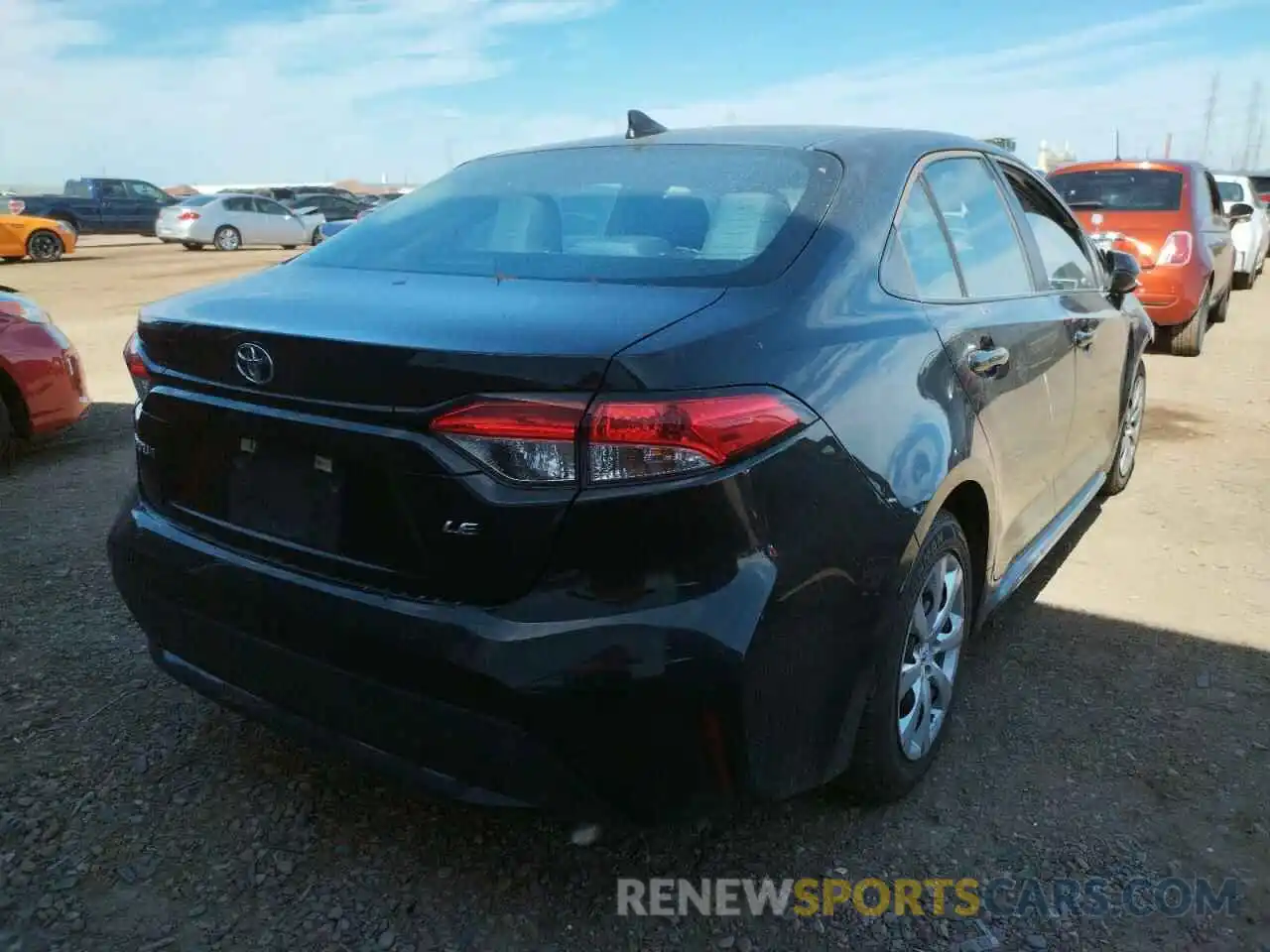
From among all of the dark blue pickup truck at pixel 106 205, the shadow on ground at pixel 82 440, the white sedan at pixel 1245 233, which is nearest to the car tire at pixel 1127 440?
the shadow on ground at pixel 82 440

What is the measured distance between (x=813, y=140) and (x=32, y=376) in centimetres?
434

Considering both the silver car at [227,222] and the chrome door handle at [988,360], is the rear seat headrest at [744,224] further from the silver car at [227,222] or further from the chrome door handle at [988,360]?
the silver car at [227,222]

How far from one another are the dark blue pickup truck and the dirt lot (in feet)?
82.5

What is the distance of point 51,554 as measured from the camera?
4043mm

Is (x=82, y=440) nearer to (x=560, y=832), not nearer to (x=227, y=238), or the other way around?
(x=560, y=832)

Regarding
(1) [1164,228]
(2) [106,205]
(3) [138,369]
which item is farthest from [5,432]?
(2) [106,205]

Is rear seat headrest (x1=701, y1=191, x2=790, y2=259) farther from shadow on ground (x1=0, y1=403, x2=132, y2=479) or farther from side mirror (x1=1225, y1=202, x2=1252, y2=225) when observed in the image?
side mirror (x1=1225, y1=202, x2=1252, y2=225)

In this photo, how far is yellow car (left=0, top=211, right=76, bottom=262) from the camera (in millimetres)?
18562

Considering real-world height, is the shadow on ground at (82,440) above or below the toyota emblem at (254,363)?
below

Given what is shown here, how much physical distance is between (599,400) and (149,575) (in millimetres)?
1234

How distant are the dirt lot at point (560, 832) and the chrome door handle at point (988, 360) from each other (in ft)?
3.39

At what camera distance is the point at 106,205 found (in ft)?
83.6

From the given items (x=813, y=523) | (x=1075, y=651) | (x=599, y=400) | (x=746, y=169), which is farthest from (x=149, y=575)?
(x=1075, y=651)

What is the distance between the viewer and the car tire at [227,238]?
23461mm
